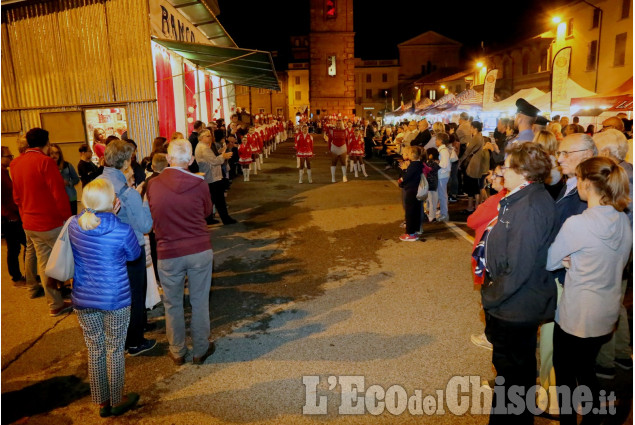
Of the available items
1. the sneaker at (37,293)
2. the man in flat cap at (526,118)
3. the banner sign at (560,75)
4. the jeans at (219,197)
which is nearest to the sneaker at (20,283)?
the sneaker at (37,293)

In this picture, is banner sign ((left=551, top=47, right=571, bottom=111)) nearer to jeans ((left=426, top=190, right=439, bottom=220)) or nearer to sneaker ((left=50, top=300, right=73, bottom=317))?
jeans ((left=426, top=190, right=439, bottom=220))

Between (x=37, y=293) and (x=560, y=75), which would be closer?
(x=37, y=293)

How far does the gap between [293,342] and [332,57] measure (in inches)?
2359

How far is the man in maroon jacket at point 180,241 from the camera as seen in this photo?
12.4 ft

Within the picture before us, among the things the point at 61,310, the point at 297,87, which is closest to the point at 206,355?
the point at 61,310

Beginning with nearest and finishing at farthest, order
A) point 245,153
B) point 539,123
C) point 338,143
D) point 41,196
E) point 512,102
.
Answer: point 41,196, point 539,123, point 338,143, point 512,102, point 245,153

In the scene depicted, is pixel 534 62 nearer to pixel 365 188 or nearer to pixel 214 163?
pixel 365 188

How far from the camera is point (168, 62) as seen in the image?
40.0 ft

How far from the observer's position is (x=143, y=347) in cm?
426

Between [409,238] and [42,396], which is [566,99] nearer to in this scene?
[409,238]

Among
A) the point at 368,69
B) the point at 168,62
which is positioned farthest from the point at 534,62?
the point at 368,69

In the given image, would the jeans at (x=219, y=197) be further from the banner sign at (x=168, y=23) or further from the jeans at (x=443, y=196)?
the jeans at (x=443, y=196)

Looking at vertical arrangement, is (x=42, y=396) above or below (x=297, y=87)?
below

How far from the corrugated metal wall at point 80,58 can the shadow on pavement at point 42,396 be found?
25.8 ft
